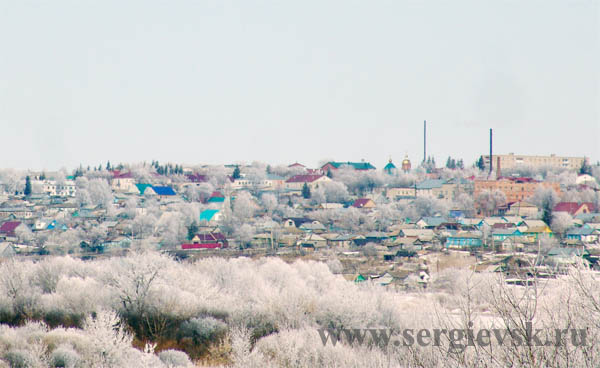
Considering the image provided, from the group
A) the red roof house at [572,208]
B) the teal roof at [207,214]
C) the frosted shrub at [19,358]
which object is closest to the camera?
the frosted shrub at [19,358]

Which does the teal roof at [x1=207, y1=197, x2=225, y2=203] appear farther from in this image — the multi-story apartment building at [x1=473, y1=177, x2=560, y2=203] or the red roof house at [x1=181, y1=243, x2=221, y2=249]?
the red roof house at [x1=181, y1=243, x2=221, y2=249]

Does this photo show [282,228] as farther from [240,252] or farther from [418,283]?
[418,283]

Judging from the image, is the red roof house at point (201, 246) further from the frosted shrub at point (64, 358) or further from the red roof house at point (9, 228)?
the frosted shrub at point (64, 358)

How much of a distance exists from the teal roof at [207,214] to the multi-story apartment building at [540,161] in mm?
36281

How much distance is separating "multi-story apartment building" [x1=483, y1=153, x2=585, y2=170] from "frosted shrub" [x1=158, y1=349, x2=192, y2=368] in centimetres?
7072

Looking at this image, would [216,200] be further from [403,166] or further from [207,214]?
[403,166]

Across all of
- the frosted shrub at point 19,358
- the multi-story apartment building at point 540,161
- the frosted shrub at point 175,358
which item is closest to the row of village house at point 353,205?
the multi-story apartment building at point 540,161

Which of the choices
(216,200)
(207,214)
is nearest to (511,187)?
(207,214)

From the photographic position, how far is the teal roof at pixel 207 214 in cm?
5744

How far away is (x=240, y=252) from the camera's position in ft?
139

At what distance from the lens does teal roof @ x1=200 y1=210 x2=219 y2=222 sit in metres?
57.4

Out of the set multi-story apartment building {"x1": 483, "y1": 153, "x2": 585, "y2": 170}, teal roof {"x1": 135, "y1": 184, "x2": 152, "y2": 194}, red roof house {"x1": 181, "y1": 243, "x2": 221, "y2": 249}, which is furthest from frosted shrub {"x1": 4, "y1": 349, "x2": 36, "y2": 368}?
multi-story apartment building {"x1": 483, "y1": 153, "x2": 585, "y2": 170}

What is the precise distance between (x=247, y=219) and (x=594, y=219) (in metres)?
22.4

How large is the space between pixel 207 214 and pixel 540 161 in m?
46.0
